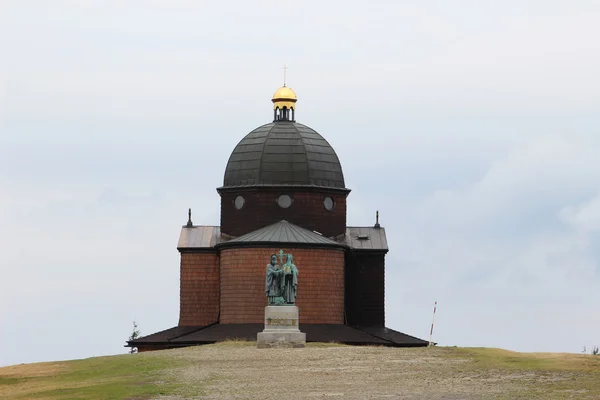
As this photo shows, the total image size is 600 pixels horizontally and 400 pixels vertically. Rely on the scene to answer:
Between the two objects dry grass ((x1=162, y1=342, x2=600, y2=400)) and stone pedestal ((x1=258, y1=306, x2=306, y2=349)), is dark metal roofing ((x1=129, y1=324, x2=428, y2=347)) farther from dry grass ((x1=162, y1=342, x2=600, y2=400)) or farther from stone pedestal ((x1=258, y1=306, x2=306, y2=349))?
dry grass ((x1=162, y1=342, x2=600, y2=400))

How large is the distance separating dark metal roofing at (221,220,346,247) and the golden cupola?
285 inches

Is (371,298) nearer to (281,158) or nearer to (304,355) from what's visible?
(281,158)

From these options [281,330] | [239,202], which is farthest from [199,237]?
[281,330]

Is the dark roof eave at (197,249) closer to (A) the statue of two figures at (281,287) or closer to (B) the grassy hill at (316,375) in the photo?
(A) the statue of two figures at (281,287)

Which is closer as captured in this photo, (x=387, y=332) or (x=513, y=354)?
(x=513, y=354)

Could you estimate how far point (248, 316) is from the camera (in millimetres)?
75000

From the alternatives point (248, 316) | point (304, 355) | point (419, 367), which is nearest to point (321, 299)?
point (248, 316)

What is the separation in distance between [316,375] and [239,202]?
1221 inches

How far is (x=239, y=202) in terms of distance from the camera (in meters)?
80.1

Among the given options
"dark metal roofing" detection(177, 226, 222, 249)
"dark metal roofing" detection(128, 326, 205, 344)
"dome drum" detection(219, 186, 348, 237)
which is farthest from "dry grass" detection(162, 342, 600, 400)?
"dark metal roofing" detection(177, 226, 222, 249)

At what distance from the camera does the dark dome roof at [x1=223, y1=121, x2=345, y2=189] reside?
79.8 meters

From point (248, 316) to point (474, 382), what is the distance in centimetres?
2939

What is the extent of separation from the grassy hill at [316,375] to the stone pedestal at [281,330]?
147 cm

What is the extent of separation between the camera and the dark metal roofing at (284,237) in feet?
249
